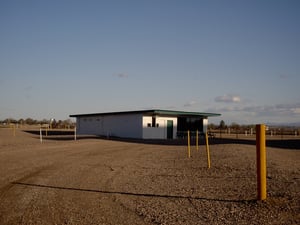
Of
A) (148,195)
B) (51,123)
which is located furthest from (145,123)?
(51,123)

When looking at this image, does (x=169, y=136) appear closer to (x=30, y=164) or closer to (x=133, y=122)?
(x=133, y=122)

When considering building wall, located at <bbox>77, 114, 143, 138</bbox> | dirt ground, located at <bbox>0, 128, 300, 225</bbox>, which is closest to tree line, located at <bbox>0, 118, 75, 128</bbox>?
building wall, located at <bbox>77, 114, 143, 138</bbox>

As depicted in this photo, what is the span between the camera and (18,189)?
32.8ft

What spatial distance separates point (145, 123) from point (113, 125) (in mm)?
5919

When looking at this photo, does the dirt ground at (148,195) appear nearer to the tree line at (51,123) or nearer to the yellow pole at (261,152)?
the yellow pole at (261,152)

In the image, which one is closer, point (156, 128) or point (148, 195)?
point (148, 195)

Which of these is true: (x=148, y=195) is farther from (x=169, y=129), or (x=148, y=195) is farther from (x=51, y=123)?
(x=51, y=123)

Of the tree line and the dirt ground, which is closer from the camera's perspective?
the dirt ground

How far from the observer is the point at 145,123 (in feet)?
130

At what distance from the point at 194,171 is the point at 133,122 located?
27.8 metres

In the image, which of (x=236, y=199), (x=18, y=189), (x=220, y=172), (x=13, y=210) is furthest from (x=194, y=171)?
(x=13, y=210)

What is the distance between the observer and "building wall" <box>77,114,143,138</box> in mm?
40375

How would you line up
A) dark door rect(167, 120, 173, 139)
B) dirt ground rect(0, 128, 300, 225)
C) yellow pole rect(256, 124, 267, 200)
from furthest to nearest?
dark door rect(167, 120, 173, 139) → yellow pole rect(256, 124, 267, 200) → dirt ground rect(0, 128, 300, 225)

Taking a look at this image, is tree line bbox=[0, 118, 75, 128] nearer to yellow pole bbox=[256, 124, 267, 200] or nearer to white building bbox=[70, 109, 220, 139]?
white building bbox=[70, 109, 220, 139]
